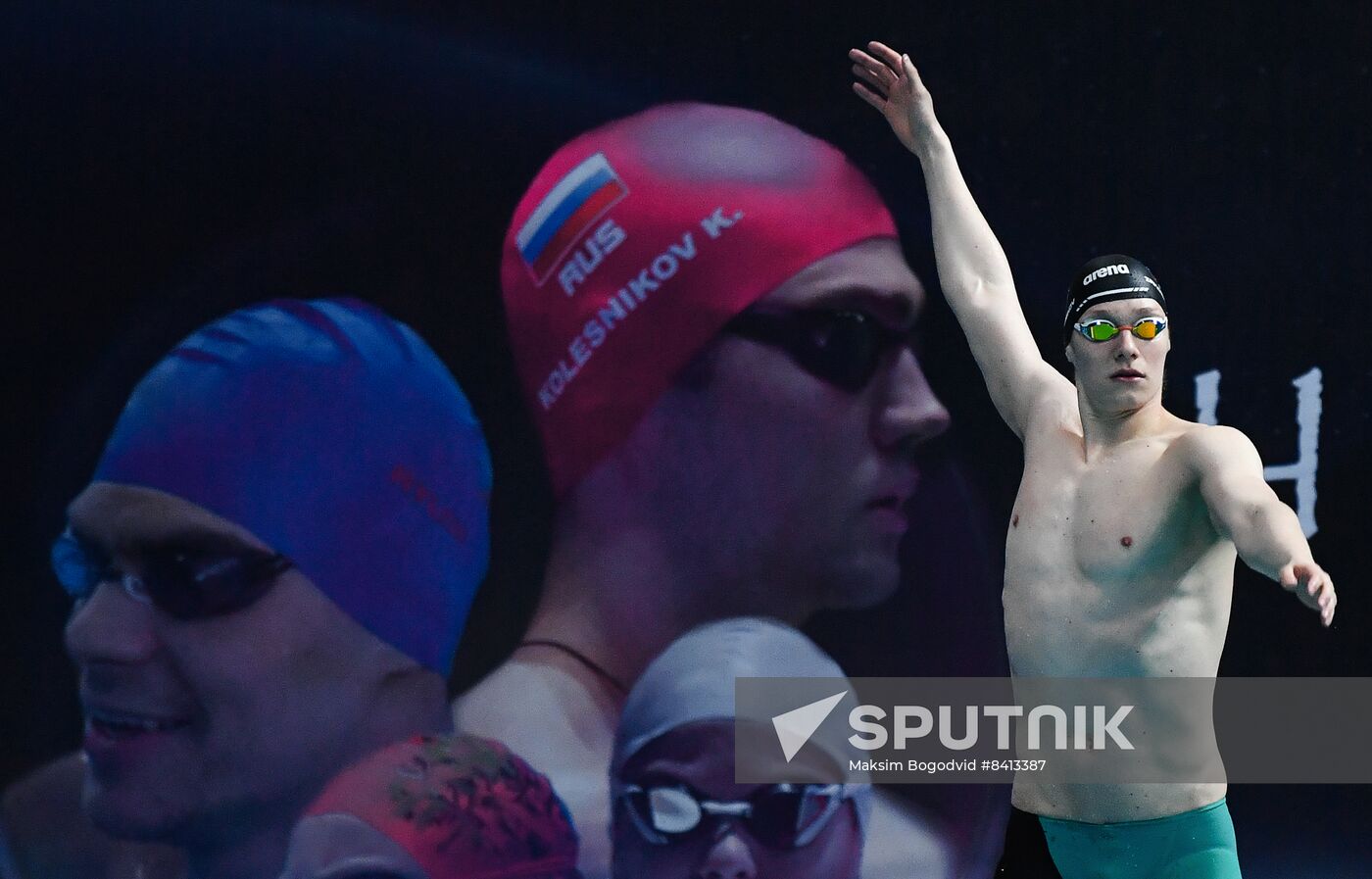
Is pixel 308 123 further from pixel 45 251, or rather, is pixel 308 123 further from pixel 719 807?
pixel 719 807

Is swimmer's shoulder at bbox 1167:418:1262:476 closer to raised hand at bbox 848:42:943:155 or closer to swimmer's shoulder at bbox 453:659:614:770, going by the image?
raised hand at bbox 848:42:943:155

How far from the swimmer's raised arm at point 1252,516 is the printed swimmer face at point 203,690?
2.37 metres

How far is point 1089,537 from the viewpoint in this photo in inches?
97.1

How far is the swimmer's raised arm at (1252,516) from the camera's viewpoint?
6.64 feet

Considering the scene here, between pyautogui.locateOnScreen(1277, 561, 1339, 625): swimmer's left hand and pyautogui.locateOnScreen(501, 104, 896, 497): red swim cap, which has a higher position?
pyautogui.locateOnScreen(501, 104, 896, 497): red swim cap

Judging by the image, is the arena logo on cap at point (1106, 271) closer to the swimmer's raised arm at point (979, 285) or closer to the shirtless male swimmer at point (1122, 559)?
the shirtless male swimmer at point (1122, 559)

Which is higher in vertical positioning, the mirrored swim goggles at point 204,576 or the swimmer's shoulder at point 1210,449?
the swimmer's shoulder at point 1210,449

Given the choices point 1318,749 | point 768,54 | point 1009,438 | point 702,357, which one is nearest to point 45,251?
point 702,357

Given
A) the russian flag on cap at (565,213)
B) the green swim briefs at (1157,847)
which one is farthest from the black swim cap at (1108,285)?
the russian flag on cap at (565,213)

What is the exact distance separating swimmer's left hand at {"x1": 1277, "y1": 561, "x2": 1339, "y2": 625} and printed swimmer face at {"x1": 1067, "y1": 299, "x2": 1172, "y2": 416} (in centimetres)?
52

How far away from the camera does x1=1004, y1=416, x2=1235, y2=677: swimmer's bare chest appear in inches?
95.0

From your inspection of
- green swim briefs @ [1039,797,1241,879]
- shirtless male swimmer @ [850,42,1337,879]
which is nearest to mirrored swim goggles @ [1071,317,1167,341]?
shirtless male swimmer @ [850,42,1337,879]

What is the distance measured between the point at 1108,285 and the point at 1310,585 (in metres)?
0.71

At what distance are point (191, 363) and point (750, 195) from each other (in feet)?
5.25
